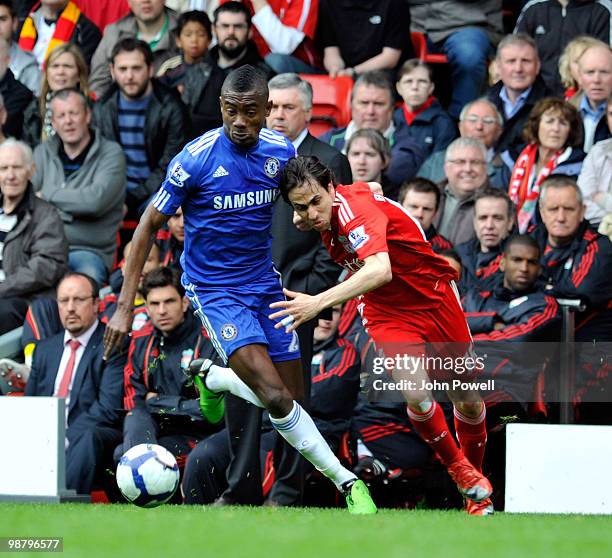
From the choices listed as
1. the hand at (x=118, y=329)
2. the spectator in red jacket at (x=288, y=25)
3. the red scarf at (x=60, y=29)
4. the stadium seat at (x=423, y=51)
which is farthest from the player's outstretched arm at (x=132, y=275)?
the red scarf at (x=60, y=29)

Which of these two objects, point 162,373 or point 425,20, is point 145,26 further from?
point 162,373

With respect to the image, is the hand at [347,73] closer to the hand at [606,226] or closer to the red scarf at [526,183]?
the red scarf at [526,183]

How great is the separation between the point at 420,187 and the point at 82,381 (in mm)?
3106

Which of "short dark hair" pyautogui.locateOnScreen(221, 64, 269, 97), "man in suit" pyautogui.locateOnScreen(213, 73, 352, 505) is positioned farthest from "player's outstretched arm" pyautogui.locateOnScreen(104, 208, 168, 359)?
"man in suit" pyautogui.locateOnScreen(213, 73, 352, 505)

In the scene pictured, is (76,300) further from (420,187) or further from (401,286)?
(401,286)

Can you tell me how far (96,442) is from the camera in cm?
1011

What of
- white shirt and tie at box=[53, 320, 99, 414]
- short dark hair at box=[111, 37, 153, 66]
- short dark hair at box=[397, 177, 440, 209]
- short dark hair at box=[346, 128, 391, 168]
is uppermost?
short dark hair at box=[111, 37, 153, 66]

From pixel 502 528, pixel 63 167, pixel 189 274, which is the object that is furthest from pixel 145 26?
pixel 502 528

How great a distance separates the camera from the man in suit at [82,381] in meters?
10.1

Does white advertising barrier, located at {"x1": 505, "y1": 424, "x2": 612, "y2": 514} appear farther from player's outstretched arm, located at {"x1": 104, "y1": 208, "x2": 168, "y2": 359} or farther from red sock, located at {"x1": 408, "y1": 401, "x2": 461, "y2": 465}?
player's outstretched arm, located at {"x1": 104, "y1": 208, "x2": 168, "y2": 359}

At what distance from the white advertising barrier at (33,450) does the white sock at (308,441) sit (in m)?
2.04

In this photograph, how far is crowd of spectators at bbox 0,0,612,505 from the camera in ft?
31.7

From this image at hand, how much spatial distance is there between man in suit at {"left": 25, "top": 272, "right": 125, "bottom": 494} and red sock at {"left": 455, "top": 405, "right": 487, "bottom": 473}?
9.26 ft

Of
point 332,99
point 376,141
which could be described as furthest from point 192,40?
point 376,141
